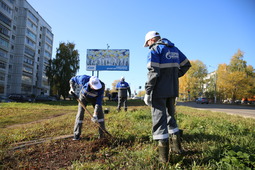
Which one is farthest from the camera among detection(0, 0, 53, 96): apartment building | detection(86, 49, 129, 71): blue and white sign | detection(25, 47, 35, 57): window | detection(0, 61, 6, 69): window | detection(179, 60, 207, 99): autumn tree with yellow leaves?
detection(179, 60, 207, 99): autumn tree with yellow leaves

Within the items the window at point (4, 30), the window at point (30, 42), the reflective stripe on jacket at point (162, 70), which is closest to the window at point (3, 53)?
the window at point (4, 30)

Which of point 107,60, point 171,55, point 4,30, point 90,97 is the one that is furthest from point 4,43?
point 171,55

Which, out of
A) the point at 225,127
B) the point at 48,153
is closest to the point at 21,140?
the point at 48,153

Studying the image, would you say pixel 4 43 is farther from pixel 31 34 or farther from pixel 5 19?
pixel 31 34

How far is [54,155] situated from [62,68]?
3345 centimetres

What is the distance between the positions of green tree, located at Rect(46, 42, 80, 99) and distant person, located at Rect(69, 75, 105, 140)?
29994mm

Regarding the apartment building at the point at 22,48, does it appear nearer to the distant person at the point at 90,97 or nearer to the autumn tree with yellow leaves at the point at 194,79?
the distant person at the point at 90,97

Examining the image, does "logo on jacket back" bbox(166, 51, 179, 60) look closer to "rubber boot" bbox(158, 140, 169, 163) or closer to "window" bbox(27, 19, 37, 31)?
"rubber boot" bbox(158, 140, 169, 163)

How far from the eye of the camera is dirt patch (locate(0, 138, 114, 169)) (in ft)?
8.41

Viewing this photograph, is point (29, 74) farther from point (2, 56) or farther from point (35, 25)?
point (35, 25)

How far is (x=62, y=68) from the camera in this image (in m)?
33.6

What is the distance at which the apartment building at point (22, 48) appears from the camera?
3528cm

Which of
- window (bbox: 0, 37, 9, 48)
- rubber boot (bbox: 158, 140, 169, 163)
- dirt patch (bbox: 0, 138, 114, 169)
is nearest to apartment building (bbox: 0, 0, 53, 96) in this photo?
window (bbox: 0, 37, 9, 48)

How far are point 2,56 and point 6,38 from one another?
430 centimetres
